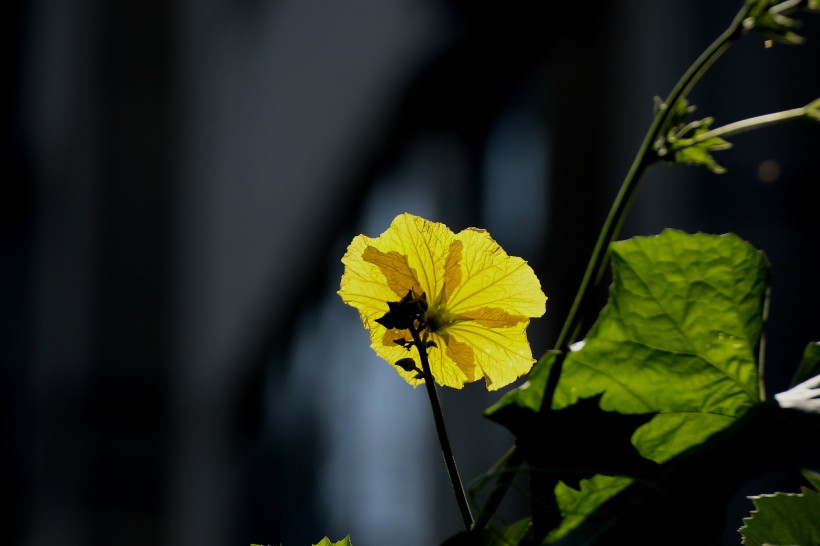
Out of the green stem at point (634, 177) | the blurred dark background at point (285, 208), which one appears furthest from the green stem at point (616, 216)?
the blurred dark background at point (285, 208)

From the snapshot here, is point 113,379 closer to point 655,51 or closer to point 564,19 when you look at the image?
point 564,19

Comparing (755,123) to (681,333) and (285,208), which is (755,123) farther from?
(285,208)

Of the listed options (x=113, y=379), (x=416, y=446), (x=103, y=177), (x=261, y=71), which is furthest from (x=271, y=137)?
(x=416, y=446)

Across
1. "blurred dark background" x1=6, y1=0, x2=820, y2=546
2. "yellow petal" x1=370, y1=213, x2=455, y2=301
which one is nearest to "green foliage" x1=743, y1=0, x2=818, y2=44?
"yellow petal" x1=370, y1=213, x2=455, y2=301

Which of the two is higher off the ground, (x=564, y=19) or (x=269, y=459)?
(x=564, y=19)

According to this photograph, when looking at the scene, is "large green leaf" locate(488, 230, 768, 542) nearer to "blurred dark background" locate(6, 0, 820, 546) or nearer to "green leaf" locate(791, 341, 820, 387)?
"green leaf" locate(791, 341, 820, 387)

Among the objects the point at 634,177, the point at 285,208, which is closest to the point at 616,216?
the point at 634,177

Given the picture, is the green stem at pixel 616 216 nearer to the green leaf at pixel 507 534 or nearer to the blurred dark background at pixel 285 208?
the green leaf at pixel 507 534
